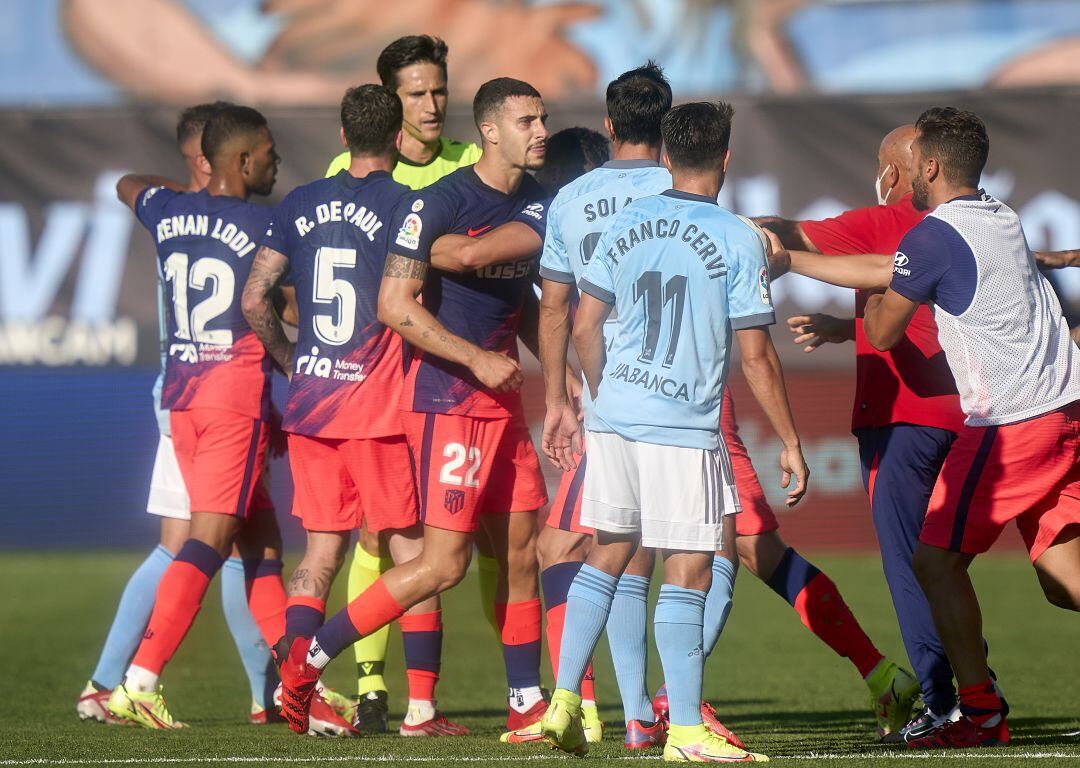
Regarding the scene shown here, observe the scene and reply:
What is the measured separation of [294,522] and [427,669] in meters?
6.67

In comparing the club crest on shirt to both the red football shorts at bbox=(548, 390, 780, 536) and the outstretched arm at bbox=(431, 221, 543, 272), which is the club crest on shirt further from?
the outstretched arm at bbox=(431, 221, 543, 272)

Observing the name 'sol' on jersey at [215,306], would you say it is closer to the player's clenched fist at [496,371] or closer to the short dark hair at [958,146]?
the player's clenched fist at [496,371]

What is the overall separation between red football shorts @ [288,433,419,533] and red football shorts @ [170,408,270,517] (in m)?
0.39

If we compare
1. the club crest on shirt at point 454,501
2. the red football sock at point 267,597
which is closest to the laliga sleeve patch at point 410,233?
the club crest on shirt at point 454,501

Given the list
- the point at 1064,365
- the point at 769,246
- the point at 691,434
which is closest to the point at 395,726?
the point at 691,434

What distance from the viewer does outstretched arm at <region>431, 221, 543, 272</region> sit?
561 centimetres

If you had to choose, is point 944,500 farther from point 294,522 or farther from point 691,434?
point 294,522

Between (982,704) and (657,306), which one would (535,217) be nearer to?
(657,306)

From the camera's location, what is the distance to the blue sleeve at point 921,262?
16.9 feet

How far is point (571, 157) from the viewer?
21.1 ft

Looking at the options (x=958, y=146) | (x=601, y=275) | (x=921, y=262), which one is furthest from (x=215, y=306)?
(x=958, y=146)

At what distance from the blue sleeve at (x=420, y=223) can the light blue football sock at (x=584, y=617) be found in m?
1.29

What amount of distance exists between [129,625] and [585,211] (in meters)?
2.78

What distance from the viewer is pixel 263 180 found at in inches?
266
